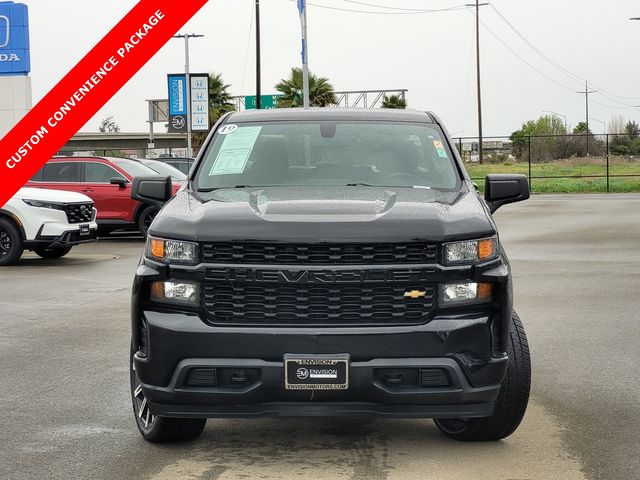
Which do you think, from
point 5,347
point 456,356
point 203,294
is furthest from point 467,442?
point 5,347

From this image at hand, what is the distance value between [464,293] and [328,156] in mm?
1627

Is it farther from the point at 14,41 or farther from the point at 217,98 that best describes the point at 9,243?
the point at 217,98

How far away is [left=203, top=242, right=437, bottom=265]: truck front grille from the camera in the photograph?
487cm

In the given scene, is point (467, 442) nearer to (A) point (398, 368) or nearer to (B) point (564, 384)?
(A) point (398, 368)

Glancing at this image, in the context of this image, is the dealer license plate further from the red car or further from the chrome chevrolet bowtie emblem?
the red car

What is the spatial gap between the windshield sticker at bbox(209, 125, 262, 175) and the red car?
15.0 metres

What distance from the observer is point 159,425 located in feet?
18.1

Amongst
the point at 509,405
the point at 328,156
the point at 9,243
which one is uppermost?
the point at 328,156

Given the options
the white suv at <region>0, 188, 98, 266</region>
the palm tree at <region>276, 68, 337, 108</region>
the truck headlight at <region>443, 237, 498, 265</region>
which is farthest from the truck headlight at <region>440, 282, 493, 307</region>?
the palm tree at <region>276, 68, 337, 108</region>

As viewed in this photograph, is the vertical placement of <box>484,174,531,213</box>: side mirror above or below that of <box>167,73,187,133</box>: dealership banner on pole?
below

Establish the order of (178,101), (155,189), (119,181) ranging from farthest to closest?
(178,101) → (119,181) → (155,189)

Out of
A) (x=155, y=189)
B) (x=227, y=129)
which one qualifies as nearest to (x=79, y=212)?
(x=227, y=129)

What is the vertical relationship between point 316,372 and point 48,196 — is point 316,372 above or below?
below

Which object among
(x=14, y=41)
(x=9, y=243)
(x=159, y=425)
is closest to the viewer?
(x=159, y=425)
